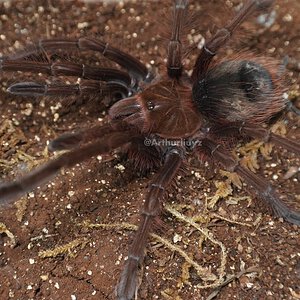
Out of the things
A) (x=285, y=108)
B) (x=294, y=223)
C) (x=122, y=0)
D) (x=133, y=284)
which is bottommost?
(x=133, y=284)

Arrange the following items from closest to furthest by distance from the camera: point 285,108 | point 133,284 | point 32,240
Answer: point 133,284
point 32,240
point 285,108

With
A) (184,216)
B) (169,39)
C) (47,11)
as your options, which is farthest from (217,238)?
(47,11)

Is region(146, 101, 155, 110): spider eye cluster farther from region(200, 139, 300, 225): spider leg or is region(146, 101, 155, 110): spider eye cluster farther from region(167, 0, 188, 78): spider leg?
region(200, 139, 300, 225): spider leg

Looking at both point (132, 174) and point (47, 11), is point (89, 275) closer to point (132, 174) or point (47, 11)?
point (132, 174)

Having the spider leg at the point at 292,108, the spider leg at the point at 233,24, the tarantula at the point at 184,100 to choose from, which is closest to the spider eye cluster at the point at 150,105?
the tarantula at the point at 184,100

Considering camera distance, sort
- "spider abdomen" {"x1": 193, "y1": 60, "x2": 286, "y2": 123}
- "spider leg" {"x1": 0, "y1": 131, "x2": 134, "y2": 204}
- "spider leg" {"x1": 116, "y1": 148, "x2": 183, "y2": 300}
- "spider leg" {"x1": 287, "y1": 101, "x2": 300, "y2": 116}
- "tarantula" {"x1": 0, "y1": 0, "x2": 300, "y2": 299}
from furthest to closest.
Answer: "spider leg" {"x1": 287, "y1": 101, "x2": 300, "y2": 116} < "spider abdomen" {"x1": 193, "y1": 60, "x2": 286, "y2": 123} < "tarantula" {"x1": 0, "y1": 0, "x2": 300, "y2": 299} < "spider leg" {"x1": 116, "y1": 148, "x2": 183, "y2": 300} < "spider leg" {"x1": 0, "y1": 131, "x2": 134, "y2": 204}

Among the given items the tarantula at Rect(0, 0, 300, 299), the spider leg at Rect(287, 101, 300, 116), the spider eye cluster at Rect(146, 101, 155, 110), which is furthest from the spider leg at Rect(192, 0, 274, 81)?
the spider leg at Rect(287, 101, 300, 116)

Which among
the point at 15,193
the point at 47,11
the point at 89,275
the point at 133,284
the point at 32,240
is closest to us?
the point at 15,193

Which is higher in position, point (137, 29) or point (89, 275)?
point (137, 29)
